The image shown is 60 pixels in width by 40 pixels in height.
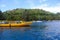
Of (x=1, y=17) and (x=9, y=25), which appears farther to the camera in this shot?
(x=1, y=17)

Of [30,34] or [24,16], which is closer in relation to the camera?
[30,34]

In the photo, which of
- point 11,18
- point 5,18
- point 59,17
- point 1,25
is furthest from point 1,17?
point 59,17

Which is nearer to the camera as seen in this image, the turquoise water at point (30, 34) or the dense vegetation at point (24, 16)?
the turquoise water at point (30, 34)

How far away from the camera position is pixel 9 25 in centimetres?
4878

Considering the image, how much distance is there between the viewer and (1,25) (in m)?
49.1

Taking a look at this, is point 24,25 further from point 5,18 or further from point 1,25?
point 5,18

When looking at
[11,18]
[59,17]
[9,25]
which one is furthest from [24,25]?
[59,17]

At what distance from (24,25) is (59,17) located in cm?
12008

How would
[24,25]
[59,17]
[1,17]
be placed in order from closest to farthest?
[24,25], [1,17], [59,17]

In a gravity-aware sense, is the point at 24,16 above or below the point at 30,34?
below

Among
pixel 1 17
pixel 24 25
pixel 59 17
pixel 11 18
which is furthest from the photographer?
pixel 59 17

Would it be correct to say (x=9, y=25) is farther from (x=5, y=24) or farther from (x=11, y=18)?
→ (x=11, y=18)

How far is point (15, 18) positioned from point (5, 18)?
9.59 meters

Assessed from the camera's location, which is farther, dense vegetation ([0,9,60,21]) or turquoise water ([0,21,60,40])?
dense vegetation ([0,9,60,21])
